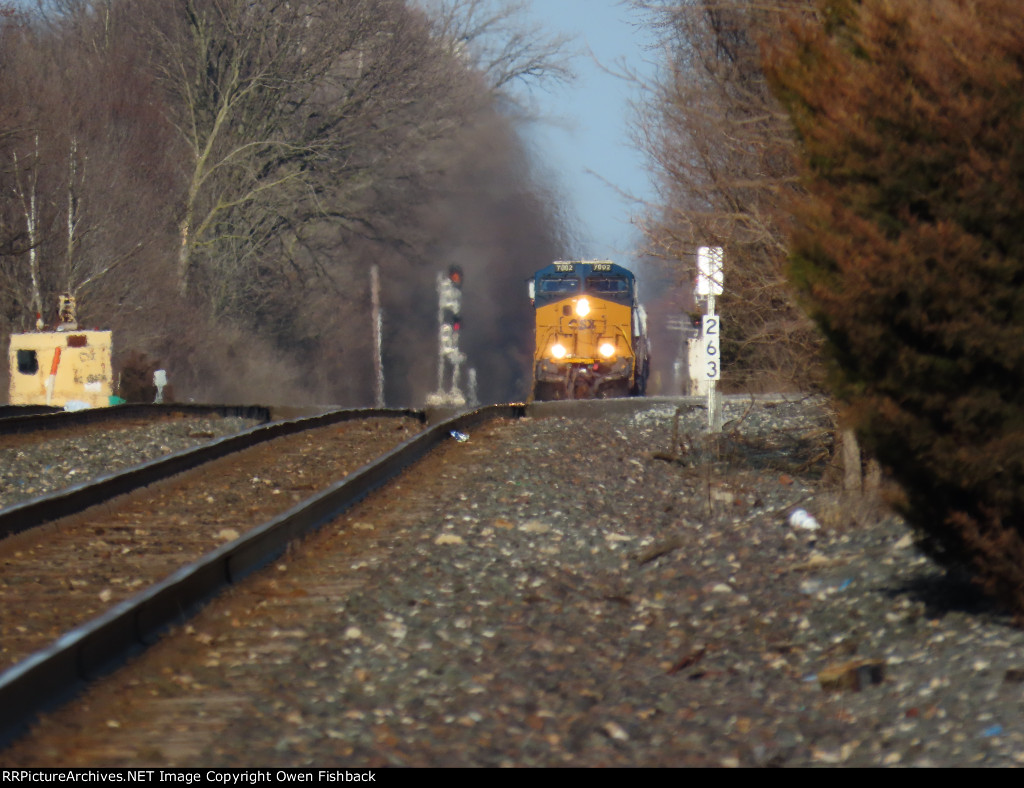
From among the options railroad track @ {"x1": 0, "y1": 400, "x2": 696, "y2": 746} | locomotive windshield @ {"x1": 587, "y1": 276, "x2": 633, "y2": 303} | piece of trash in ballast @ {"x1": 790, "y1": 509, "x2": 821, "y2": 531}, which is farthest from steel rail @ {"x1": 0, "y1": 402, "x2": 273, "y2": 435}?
piece of trash in ballast @ {"x1": 790, "y1": 509, "x2": 821, "y2": 531}

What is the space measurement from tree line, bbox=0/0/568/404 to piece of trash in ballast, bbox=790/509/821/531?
2732cm

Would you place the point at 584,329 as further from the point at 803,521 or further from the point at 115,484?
the point at 803,521

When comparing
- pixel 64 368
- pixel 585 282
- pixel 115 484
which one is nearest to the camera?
pixel 115 484

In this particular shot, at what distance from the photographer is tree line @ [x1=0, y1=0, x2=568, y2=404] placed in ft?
117

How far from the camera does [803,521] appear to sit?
9367 millimetres

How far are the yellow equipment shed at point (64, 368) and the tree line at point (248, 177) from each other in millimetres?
→ 6972

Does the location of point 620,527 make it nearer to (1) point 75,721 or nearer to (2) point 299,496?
(2) point 299,496

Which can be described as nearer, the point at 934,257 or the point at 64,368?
the point at 934,257

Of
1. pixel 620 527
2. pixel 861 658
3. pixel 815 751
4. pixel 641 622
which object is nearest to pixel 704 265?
pixel 620 527

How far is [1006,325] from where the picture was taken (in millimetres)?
5309

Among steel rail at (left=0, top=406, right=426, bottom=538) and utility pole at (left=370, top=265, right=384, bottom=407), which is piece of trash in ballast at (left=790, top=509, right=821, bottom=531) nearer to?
steel rail at (left=0, top=406, right=426, bottom=538)

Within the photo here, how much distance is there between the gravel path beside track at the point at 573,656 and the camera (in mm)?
4512

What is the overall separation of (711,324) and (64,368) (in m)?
16.5

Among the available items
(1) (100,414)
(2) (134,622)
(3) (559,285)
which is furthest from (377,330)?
(2) (134,622)
